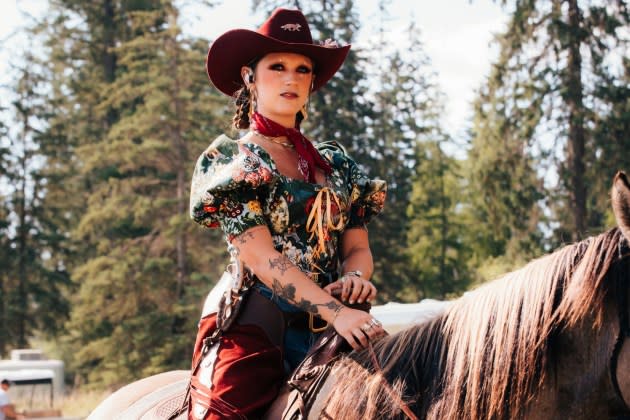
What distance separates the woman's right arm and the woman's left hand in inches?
3.5

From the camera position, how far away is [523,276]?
8.11ft

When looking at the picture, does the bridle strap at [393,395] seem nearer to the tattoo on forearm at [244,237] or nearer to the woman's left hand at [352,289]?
the woman's left hand at [352,289]

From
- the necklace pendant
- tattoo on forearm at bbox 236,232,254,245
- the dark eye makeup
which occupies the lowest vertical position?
tattoo on forearm at bbox 236,232,254,245

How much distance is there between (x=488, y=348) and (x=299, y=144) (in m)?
1.09

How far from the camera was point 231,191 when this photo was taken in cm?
285

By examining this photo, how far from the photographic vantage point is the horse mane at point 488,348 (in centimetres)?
232

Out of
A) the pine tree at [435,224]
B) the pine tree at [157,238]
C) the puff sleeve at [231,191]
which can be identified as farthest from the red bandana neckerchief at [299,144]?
the pine tree at [435,224]

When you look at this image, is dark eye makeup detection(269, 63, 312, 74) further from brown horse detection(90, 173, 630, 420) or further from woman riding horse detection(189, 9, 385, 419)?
brown horse detection(90, 173, 630, 420)

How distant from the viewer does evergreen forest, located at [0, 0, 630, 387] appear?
22.1 m

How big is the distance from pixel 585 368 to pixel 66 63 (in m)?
36.5

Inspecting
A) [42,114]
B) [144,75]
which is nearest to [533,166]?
[144,75]

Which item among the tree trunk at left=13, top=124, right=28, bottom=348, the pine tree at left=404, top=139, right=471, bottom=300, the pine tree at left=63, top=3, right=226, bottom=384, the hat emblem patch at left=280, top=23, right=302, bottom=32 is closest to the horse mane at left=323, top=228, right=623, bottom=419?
the hat emblem patch at left=280, top=23, right=302, bottom=32

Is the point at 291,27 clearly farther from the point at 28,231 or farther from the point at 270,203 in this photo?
the point at 28,231

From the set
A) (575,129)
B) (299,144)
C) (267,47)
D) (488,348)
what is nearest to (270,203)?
(299,144)
